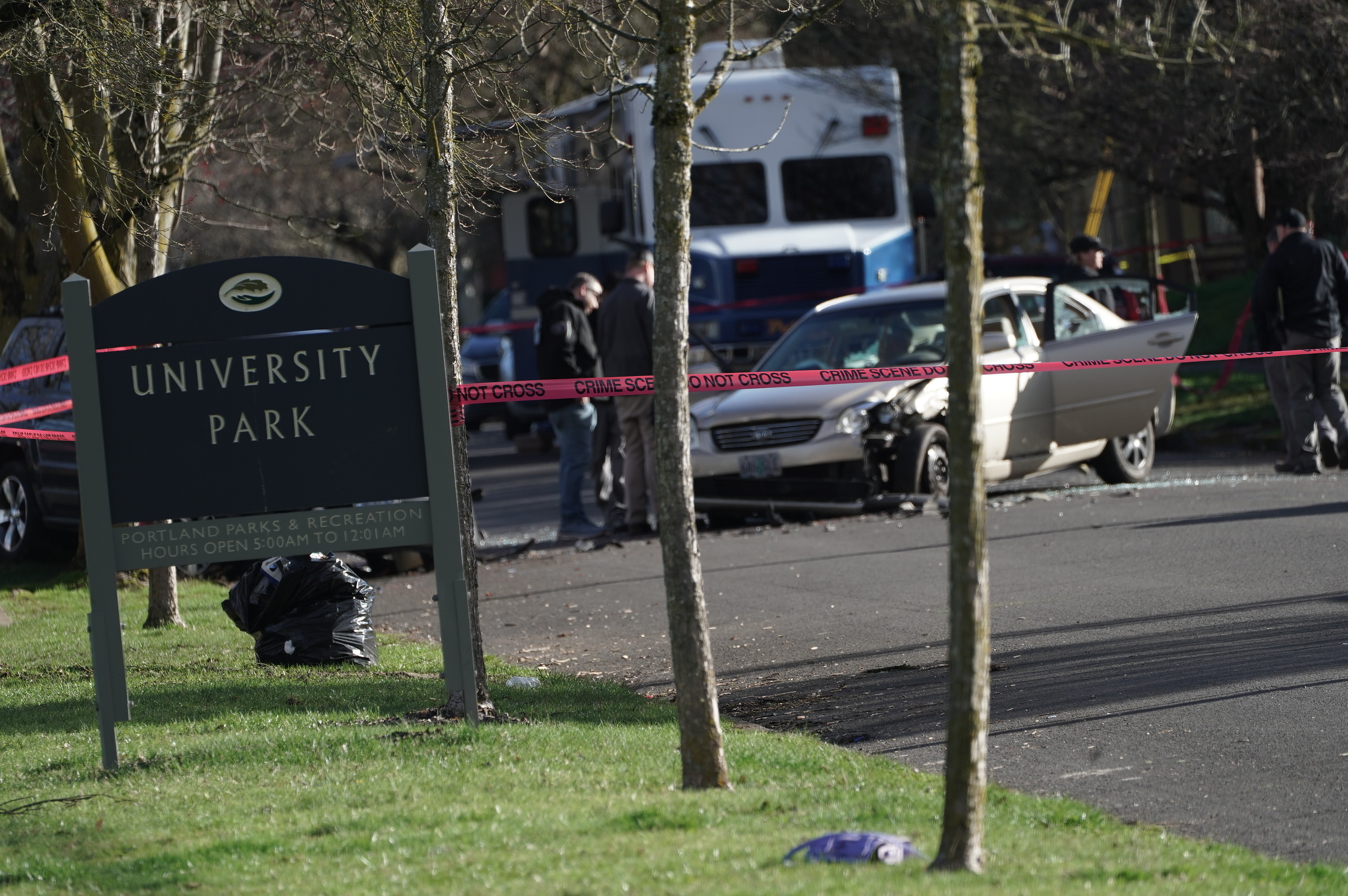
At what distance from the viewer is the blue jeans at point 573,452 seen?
12.9m

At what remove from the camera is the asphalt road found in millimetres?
5188

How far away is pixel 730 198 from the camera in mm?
18688

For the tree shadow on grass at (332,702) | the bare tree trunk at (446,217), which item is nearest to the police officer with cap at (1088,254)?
the tree shadow on grass at (332,702)

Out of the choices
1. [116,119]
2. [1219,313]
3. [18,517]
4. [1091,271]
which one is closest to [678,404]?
[116,119]

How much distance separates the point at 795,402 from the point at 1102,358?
8.64 feet

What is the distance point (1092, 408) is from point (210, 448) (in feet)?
30.8

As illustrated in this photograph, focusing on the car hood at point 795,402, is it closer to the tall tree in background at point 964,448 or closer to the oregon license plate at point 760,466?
the oregon license plate at point 760,466

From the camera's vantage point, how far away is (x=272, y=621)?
7.69 m

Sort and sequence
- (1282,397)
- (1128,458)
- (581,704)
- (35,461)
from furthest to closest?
(1128,458)
(1282,397)
(35,461)
(581,704)

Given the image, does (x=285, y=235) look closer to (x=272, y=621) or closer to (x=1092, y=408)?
(x=1092, y=408)

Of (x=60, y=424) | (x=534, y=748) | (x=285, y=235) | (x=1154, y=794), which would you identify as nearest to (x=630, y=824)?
(x=534, y=748)

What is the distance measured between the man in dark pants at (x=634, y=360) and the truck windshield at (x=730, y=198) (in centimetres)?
586

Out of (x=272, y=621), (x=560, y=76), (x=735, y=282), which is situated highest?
(x=560, y=76)

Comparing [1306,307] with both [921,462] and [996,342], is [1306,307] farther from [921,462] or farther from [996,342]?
[921,462]
